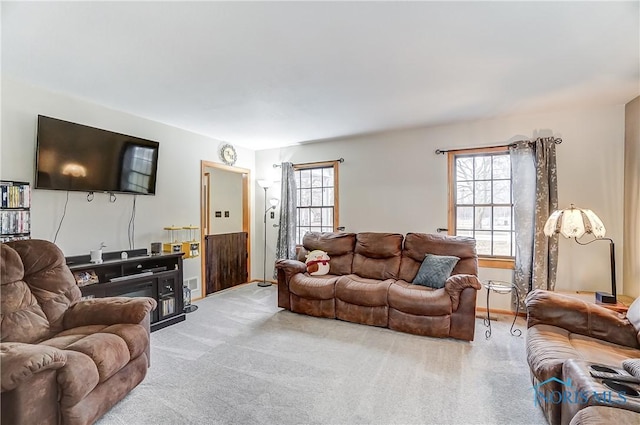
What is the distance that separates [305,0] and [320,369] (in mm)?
2578

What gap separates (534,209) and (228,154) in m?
4.42

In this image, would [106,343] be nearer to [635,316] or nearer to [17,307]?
[17,307]

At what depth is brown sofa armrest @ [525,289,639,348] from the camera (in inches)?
78.0

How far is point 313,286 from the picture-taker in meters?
3.59

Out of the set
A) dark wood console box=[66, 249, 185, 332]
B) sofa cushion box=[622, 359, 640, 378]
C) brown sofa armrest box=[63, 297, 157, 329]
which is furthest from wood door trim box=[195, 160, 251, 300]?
sofa cushion box=[622, 359, 640, 378]

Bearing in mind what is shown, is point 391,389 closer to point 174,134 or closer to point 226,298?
→ point 226,298

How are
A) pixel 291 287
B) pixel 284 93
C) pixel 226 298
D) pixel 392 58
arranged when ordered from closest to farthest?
1. pixel 392 58
2. pixel 284 93
3. pixel 291 287
4. pixel 226 298

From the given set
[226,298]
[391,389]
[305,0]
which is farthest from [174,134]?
[391,389]

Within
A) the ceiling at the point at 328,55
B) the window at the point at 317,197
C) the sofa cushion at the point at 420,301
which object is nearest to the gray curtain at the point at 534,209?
the ceiling at the point at 328,55

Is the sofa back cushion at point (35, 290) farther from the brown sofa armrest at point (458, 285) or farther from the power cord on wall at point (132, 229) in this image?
the brown sofa armrest at point (458, 285)

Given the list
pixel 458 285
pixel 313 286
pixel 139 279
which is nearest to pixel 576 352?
pixel 458 285

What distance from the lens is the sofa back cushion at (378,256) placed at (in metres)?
3.80

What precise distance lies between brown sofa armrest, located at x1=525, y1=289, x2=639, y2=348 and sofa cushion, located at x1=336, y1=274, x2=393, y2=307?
1370mm

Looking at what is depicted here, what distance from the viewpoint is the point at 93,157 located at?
122 inches
